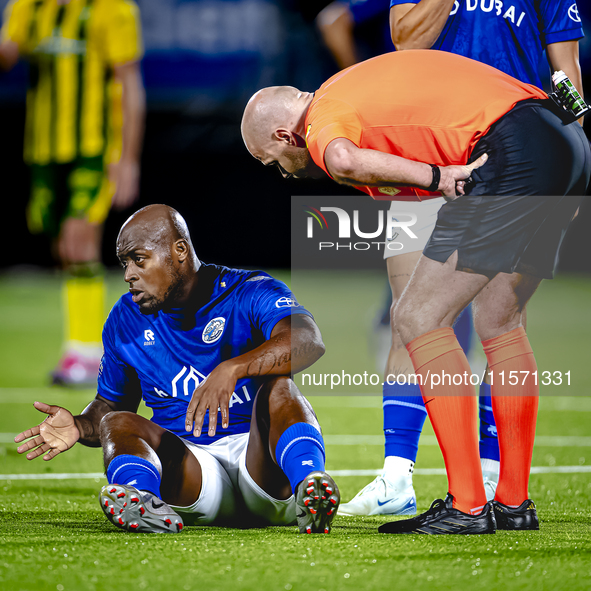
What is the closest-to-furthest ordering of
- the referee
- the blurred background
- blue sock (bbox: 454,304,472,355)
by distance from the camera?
the referee, blue sock (bbox: 454,304,472,355), the blurred background

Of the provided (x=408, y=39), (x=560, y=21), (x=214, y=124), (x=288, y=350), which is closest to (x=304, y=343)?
(x=288, y=350)

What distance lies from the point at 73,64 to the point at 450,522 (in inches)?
195

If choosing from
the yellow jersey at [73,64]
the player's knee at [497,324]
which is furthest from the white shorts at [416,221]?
the yellow jersey at [73,64]

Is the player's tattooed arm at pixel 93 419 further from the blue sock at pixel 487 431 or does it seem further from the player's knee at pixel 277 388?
the blue sock at pixel 487 431

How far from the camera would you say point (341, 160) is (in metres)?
2.06

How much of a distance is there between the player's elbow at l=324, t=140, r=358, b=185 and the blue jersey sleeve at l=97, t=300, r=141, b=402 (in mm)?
844

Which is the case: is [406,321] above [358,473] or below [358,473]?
above

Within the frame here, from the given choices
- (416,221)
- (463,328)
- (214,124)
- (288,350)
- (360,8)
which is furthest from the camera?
(214,124)

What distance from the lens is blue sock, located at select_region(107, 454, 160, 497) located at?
212 centimetres

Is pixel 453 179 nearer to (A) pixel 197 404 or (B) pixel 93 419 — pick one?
(A) pixel 197 404

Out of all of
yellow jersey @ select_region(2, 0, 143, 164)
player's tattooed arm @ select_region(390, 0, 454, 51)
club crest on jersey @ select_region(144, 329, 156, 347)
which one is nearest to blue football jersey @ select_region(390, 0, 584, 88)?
player's tattooed arm @ select_region(390, 0, 454, 51)

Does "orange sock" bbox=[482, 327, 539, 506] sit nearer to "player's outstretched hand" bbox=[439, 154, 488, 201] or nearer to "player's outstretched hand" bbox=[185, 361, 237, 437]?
"player's outstretched hand" bbox=[439, 154, 488, 201]

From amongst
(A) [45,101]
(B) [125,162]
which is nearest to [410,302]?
(B) [125,162]

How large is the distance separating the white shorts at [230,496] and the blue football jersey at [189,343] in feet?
0.23
